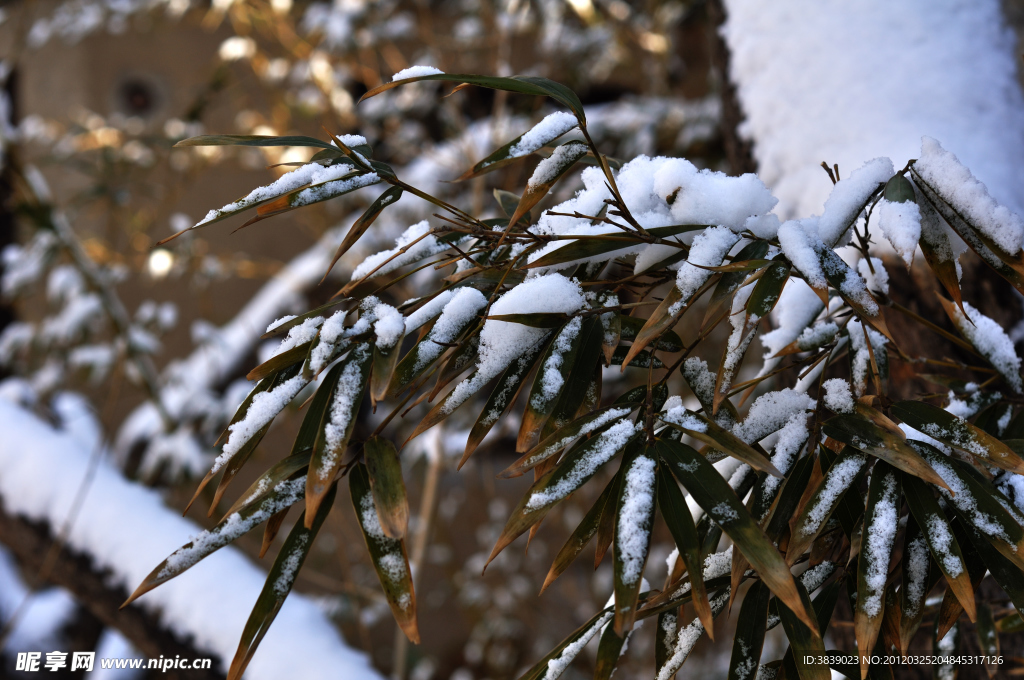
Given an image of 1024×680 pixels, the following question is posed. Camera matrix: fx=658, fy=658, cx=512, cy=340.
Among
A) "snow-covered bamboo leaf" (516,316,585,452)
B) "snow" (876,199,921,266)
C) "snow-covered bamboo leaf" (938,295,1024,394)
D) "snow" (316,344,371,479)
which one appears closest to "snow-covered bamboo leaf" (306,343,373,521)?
"snow" (316,344,371,479)

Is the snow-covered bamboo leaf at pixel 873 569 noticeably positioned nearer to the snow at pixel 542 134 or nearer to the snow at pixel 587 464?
the snow at pixel 587 464

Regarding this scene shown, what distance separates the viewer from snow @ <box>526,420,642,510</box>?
1.25ft

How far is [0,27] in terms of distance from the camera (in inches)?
93.3

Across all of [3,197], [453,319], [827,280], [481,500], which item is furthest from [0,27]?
[827,280]

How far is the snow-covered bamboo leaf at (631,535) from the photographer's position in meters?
0.34

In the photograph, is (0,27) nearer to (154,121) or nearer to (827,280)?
(154,121)

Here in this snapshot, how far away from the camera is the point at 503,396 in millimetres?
443

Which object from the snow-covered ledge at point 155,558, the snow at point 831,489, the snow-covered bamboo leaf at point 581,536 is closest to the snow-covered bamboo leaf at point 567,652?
the snow-covered bamboo leaf at point 581,536

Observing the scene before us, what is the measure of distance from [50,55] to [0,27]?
0.46 m

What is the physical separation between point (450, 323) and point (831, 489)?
257 millimetres

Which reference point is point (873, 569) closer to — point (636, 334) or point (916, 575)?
point (916, 575)

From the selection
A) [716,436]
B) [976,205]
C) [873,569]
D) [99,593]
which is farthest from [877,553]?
[99,593]

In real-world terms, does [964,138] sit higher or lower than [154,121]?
lower

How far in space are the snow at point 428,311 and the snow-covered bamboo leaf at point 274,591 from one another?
14cm
